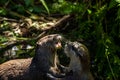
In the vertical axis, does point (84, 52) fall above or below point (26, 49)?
above

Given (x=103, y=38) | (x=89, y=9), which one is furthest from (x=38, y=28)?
(x=103, y=38)

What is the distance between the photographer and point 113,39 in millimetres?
7199

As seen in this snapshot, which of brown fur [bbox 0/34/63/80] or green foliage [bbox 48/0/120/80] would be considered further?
green foliage [bbox 48/0/120/80]

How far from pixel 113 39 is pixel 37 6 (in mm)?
2096

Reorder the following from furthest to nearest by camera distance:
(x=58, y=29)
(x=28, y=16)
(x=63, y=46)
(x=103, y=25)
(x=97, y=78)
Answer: (x=28, y=16)
(x=58, y=29)
(x=103, y=25)
(x=97, y=78)
(x=63, y=46)

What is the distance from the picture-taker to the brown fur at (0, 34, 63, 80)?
19.6 ft

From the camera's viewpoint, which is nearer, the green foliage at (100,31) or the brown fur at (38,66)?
the brown fur at (38,66)

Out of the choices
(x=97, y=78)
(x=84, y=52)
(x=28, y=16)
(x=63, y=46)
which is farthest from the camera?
(x=28, y=16)

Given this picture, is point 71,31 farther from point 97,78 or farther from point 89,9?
point 97,78

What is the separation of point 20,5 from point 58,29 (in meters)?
1.07

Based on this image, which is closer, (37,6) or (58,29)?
(58,29)

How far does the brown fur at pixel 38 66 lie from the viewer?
5961 millimetres

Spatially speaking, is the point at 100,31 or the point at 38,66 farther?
the point at 100,31

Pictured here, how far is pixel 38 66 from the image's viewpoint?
19.7 ft
